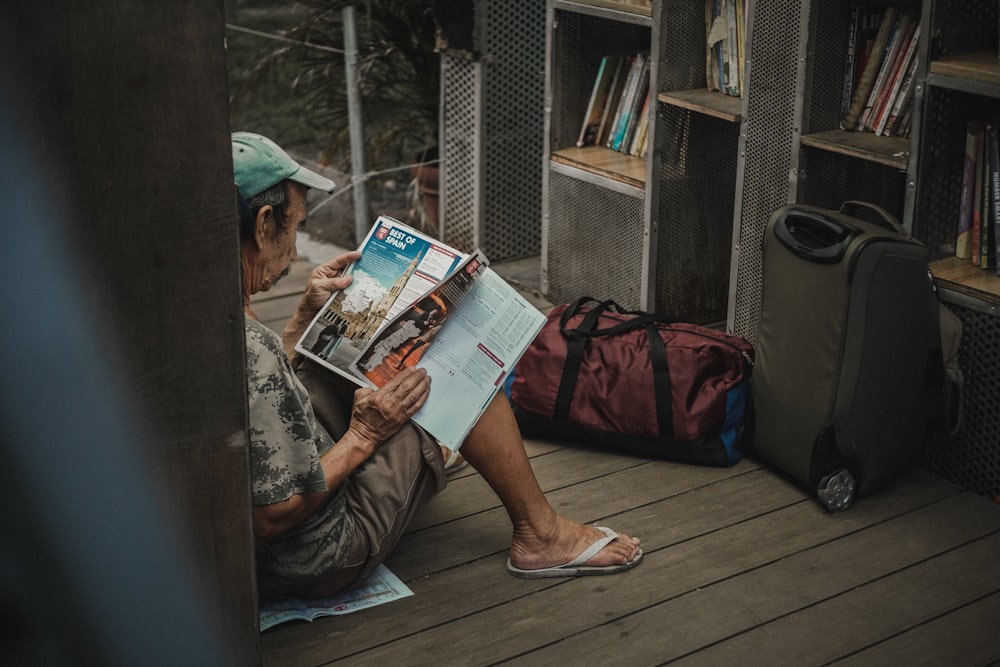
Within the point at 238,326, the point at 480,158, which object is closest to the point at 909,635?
the point at 238,326

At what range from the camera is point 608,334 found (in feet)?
9.25

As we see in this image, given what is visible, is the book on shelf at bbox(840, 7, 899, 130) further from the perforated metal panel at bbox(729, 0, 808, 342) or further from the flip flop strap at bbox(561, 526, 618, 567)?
the flip flop strap at bbox(561, 526, 618, 567)

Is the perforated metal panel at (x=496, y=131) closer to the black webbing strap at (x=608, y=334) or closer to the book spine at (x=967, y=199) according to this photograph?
the black webbing strap at (x=608, y=334)

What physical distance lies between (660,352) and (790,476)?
1.42 ft

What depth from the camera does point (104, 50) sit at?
120 centimetres

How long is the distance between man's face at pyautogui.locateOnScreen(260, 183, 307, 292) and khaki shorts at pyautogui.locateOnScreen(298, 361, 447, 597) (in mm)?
400

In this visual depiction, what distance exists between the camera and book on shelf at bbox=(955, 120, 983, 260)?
8.41ft

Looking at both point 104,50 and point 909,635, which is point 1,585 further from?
point 909,635

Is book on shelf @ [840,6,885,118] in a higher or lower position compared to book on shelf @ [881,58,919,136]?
higher

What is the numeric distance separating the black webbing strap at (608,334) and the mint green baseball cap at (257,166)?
1071 millimetres

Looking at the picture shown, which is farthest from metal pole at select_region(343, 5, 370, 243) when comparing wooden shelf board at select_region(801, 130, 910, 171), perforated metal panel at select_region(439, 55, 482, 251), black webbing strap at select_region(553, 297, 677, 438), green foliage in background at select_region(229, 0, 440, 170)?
wooden shelf board at select_region(801, 130, 910, 171)

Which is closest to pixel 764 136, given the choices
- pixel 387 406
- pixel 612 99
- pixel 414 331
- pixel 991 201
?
pixel 991 201

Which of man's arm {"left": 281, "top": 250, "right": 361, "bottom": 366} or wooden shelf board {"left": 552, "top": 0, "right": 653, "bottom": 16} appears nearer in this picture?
man's arm {"left": 281, "top": 250, "right": 361, "bottom": 366}

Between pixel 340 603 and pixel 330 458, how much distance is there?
1.23ft
